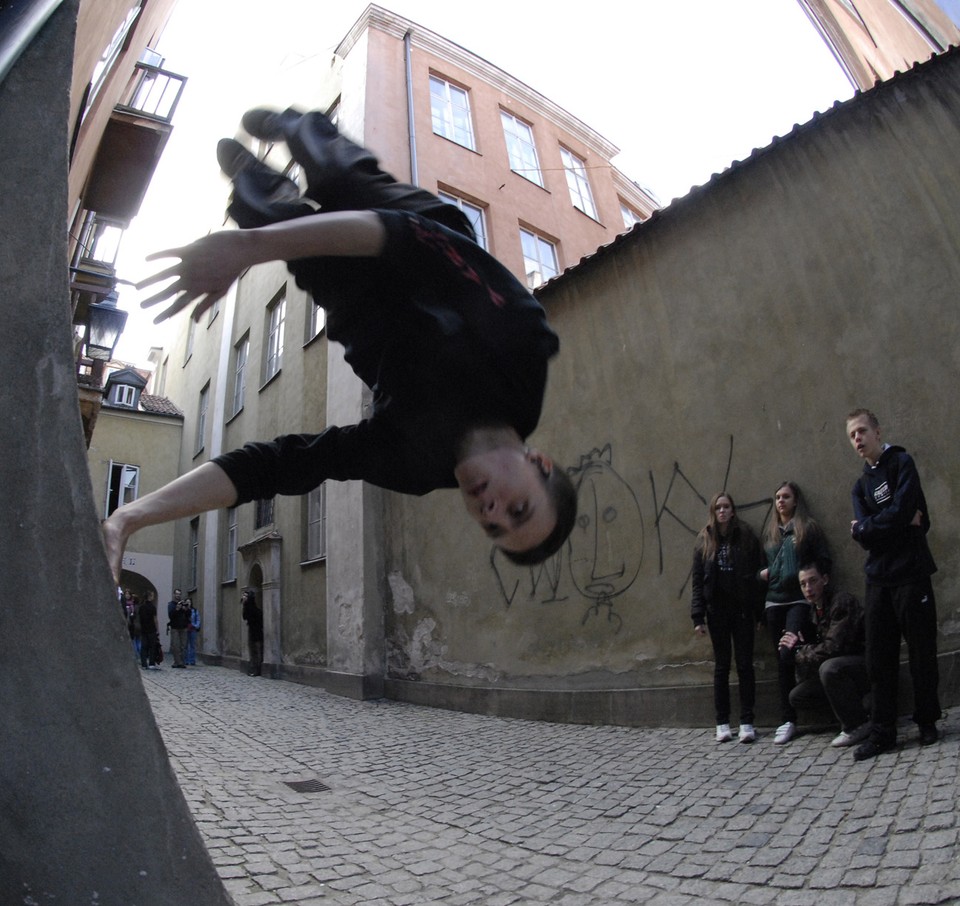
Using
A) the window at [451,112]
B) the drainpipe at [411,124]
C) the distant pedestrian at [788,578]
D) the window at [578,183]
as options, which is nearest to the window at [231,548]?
the drainpipe at [411,124]

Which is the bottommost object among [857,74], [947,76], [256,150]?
[256,150]

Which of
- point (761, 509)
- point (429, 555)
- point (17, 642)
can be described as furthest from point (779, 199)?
point (17, 642)

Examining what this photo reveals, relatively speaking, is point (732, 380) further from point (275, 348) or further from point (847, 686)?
point (275, 348)

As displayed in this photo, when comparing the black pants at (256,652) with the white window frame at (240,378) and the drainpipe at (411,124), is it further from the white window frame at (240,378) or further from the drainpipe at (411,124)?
the drainpipe at (411,124)

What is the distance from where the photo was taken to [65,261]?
56.5 inches

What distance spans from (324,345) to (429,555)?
14.0 ft

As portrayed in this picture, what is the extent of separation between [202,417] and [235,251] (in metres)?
11.9

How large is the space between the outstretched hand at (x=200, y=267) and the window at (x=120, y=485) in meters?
14.8

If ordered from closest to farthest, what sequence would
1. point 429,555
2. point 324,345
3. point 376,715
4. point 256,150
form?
point 256,150, point 376,715, point 429,555, point 324,345

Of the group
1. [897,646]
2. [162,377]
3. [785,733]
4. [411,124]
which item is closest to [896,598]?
[897,646]

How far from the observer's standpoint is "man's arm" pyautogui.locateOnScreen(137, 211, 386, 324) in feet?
4.55

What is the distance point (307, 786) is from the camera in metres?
4.42

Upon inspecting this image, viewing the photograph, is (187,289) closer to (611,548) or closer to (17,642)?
(17,642)

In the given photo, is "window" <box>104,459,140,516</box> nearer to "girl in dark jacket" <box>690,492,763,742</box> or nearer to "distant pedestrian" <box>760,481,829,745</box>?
"girl in dark jacket" <box>690,492,763,742</box>
